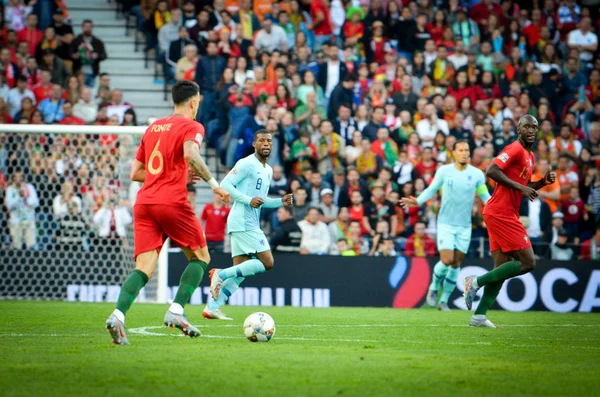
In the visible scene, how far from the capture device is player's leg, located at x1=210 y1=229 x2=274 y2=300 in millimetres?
12914

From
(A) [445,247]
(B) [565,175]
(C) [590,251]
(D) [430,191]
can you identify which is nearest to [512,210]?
(D) [430,191]

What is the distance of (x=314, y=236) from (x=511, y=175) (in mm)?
7667

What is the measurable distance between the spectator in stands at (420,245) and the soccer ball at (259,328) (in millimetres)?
9810

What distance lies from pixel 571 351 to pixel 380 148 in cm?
1217

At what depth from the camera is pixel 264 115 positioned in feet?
A: 68.9

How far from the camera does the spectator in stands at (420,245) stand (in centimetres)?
1939

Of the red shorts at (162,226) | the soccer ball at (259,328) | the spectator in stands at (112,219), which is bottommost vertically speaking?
the soccer ball at (259,328)

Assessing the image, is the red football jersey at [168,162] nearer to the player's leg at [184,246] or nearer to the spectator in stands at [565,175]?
the player's leg at [184,246]

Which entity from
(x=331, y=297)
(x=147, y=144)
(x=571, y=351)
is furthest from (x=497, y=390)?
(x=331, y=297)

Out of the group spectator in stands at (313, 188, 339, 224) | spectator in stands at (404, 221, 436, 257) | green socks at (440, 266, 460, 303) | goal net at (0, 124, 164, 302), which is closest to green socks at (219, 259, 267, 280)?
green socks at (440, 266, 460, 303)

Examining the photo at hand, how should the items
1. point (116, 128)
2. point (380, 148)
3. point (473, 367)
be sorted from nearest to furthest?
point (473, 367), point (116, 128), point (380, 148)

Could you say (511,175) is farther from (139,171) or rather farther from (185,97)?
(139,171)

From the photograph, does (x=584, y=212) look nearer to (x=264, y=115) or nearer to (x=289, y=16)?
(x=264, y=115)

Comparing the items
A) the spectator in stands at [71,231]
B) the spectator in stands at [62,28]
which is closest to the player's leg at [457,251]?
the spectator in stands at [71,231]
